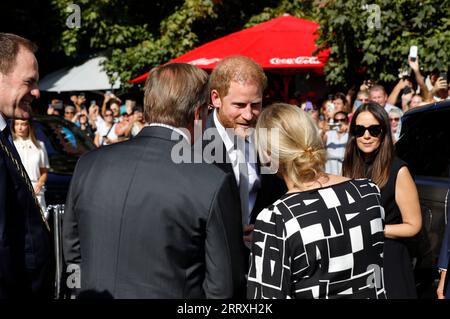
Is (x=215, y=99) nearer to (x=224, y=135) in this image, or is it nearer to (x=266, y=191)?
(x=224, y=135)

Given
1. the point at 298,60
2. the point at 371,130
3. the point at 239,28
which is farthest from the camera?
the point at 239,28

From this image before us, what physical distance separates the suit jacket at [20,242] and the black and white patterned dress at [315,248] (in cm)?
85

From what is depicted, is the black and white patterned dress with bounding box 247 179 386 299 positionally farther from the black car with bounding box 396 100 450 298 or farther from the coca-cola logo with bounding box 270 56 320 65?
the coca-cola logo with bounding box 270 56 320 65

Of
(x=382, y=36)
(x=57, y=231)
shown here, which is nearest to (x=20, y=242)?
(x=57, y=231)

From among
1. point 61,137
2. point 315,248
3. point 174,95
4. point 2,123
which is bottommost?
point 61,137

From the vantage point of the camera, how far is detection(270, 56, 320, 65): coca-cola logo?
13.3 m

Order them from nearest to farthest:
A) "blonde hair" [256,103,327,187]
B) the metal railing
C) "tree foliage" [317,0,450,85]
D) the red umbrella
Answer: "blonde hair" [256,103,327,187], the metal railing, "tree foliage" [317,0,450,85], the red umbrella

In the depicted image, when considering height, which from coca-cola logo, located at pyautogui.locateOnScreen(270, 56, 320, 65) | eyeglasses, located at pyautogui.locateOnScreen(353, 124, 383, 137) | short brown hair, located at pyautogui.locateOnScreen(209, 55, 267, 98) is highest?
coca-cola logo, located at pyautogui.locateOnScreen(270, 56, 320, 65)

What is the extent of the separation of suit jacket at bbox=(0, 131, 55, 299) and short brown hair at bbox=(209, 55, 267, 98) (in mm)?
1213

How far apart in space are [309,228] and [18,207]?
1160 millimetres

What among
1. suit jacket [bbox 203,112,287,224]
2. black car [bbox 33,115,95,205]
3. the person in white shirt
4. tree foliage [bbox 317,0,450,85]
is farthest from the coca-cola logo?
suit jacket [bbox 203,112,287,224]

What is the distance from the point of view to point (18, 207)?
2.91m

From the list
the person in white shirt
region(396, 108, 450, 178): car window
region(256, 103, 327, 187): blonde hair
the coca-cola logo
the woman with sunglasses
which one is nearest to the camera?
region(256, 103, 327, 187): blonde hair

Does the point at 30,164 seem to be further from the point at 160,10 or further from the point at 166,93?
the point at 160,10
